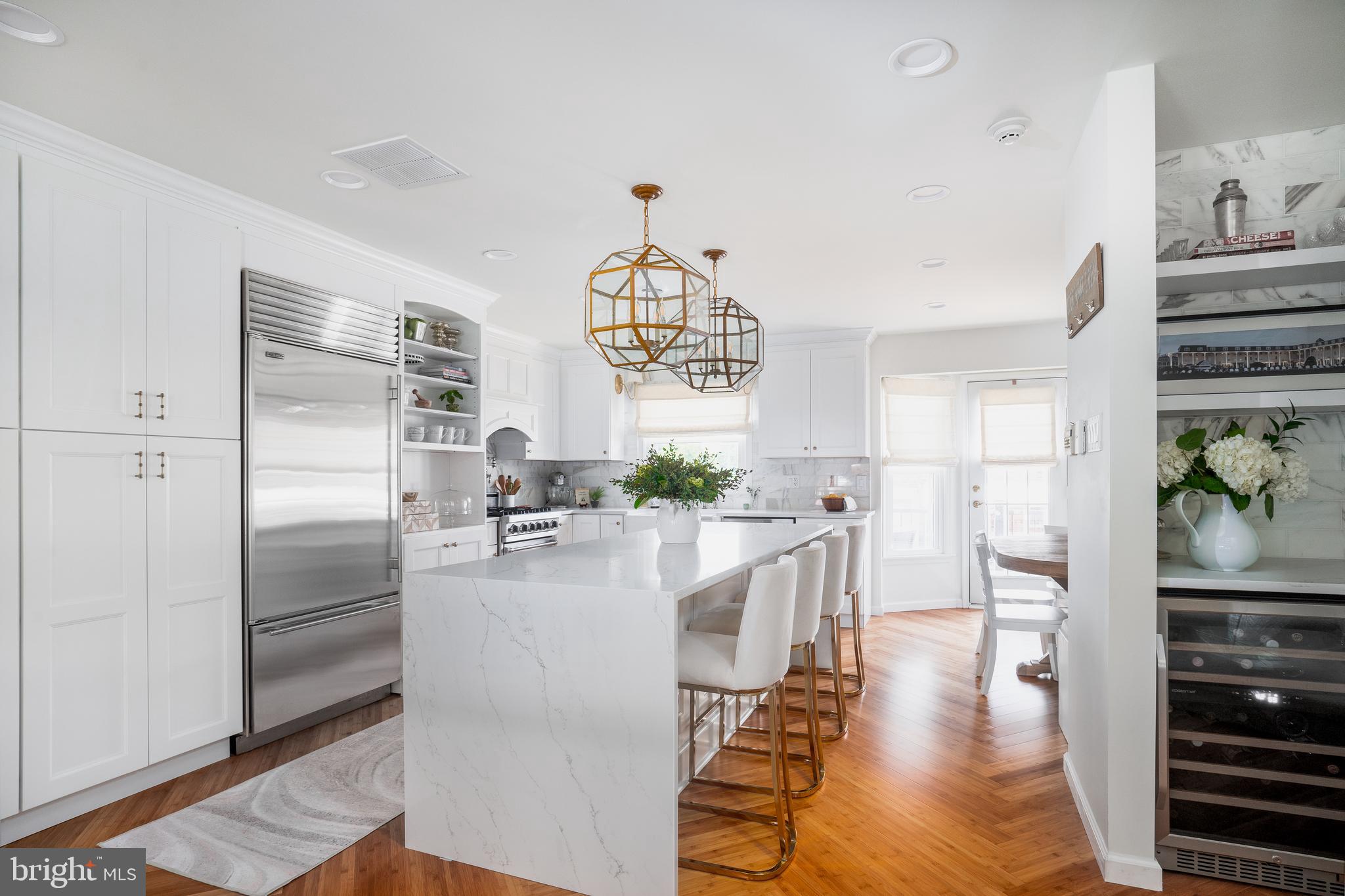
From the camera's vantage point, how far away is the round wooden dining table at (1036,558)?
128 inches

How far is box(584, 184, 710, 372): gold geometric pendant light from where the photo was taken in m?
2.70

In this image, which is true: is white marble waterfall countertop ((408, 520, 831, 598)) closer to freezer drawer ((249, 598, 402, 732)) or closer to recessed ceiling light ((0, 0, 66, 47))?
freezer drawer ((249, 598, 402, 732))

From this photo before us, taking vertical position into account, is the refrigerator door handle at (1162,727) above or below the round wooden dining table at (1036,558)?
below

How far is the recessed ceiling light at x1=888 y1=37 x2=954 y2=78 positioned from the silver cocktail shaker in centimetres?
116

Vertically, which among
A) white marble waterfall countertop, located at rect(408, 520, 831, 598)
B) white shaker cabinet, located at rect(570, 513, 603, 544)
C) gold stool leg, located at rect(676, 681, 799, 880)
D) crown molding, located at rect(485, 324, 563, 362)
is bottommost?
gold stool leg, located at rect(676, 681, 799, 880)

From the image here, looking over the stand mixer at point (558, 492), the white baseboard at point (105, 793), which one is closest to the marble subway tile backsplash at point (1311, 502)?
the white baseboard at point (105, 793)

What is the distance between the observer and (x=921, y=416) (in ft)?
21.8

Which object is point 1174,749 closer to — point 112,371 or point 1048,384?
point 112,371

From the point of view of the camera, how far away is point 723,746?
3377 mm

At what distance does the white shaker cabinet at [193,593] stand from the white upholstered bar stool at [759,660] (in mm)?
2136

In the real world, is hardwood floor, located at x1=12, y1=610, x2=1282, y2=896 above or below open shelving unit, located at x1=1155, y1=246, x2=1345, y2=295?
below

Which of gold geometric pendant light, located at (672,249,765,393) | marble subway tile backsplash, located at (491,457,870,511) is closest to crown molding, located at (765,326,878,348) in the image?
marble subway tile backsplash, located at (491,457,870,511)

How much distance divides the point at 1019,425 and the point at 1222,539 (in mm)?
4318

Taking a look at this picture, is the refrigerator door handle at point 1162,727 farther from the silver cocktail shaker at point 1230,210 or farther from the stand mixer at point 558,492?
the stand mixer at point 558,492
